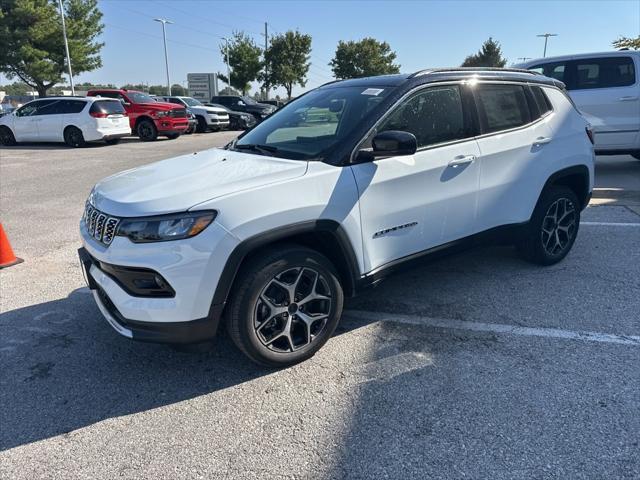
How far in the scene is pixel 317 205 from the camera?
2885mm

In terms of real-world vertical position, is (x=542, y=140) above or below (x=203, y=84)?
below

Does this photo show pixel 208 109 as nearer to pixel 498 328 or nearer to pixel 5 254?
pixel 5 254

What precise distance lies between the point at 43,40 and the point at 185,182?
37.1 meters

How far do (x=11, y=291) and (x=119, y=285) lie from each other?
7.48ft

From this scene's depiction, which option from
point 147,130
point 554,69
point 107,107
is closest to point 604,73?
point 554,69

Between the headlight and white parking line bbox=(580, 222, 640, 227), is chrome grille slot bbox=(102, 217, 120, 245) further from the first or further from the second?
white parking line bbox=(580, 222, 640, 227)

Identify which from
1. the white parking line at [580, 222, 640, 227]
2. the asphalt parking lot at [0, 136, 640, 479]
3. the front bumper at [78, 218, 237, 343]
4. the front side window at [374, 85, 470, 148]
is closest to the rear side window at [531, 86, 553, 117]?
the front side window at [374, 85, 470, 148]

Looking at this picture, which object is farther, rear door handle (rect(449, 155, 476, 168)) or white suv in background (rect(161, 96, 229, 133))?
white suv in background (rect(161, 96, 229, 133))

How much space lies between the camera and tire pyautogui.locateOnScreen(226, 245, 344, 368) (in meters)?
2.77

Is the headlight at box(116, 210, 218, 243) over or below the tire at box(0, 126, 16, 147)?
below

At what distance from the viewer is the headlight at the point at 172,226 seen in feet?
8.39

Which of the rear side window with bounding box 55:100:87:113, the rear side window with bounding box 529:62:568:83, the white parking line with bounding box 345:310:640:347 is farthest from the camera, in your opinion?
the rear side window with bounding box 55:100:87:113

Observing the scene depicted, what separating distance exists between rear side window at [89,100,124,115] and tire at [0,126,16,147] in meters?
3.72

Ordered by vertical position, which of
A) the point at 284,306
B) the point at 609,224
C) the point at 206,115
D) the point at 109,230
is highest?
the point at 206,115
